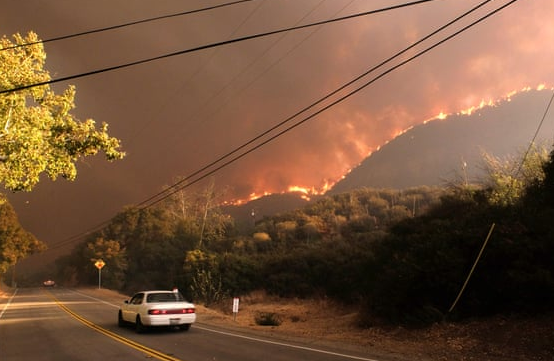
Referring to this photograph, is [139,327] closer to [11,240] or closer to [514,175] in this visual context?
[514,175]

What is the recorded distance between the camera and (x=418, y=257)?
1705cm

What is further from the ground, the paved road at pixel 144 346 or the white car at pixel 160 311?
the white car at pixel 160 311

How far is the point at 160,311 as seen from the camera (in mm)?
15352

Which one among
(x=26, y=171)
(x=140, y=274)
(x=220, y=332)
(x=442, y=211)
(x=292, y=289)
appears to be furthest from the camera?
(x=140, y=274)

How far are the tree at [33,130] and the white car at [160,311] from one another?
549 cm

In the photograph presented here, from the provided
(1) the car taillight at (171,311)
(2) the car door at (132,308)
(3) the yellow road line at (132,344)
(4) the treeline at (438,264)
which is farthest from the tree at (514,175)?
(2) the car door at (132,308)

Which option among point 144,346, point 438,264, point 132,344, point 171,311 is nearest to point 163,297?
point 171,311

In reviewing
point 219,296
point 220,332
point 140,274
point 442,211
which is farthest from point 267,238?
point 220,332

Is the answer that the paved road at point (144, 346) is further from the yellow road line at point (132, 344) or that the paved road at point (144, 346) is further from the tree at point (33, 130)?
the tree at point (33, 130)

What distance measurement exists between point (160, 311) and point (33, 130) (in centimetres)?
760

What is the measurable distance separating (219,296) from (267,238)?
3004 cm

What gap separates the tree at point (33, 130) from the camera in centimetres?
1427

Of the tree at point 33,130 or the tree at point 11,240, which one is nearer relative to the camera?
the tree at point 33,130

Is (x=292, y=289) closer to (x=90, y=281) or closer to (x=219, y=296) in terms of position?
(x=219, y=296)
